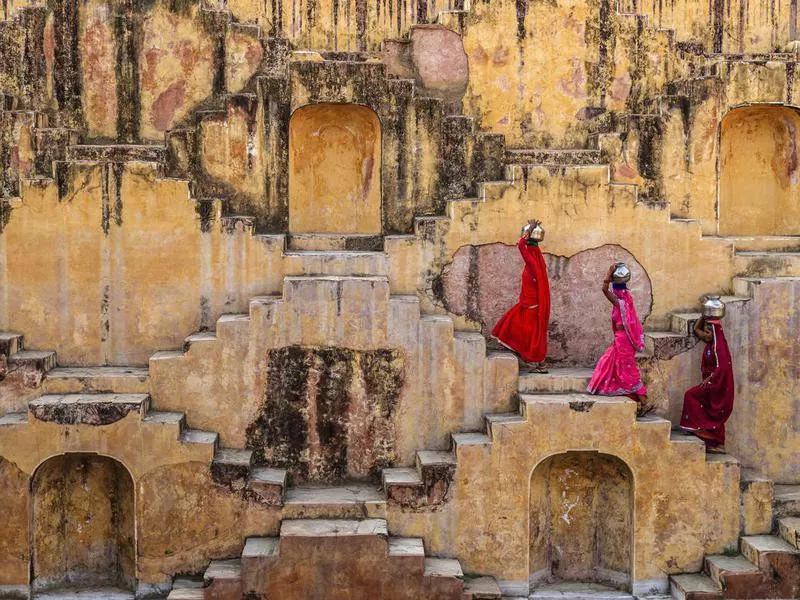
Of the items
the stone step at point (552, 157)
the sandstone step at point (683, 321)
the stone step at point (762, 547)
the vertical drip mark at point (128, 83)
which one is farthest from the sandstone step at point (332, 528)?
the vertical drip mark at point (128, 83)

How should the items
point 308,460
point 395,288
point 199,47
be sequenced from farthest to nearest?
point 199,47
point 395,288
point 308,460

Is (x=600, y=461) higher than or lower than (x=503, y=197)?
lower

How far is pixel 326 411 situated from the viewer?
1226cm

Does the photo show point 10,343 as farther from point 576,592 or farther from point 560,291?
point 576,592

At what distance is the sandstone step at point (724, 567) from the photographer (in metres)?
11.5

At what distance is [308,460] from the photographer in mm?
12258

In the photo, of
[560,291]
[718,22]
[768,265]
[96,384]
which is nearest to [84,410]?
[96,384]

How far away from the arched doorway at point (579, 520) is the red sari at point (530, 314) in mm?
1394

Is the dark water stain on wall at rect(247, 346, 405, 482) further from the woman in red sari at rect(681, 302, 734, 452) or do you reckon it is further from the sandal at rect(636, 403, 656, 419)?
the woman in red sari at rect(681, 302, 734, 452)

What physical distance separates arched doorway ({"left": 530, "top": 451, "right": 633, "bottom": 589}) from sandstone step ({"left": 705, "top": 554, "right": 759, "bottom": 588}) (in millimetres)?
1011

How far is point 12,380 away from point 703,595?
8.58 metres

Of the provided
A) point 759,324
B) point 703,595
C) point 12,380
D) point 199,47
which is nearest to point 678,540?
point 703,595

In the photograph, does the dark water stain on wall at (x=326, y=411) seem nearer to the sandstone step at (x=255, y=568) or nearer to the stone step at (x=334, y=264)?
the stone step at (x=334, y=264)

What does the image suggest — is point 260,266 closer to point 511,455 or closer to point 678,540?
point 511,455
